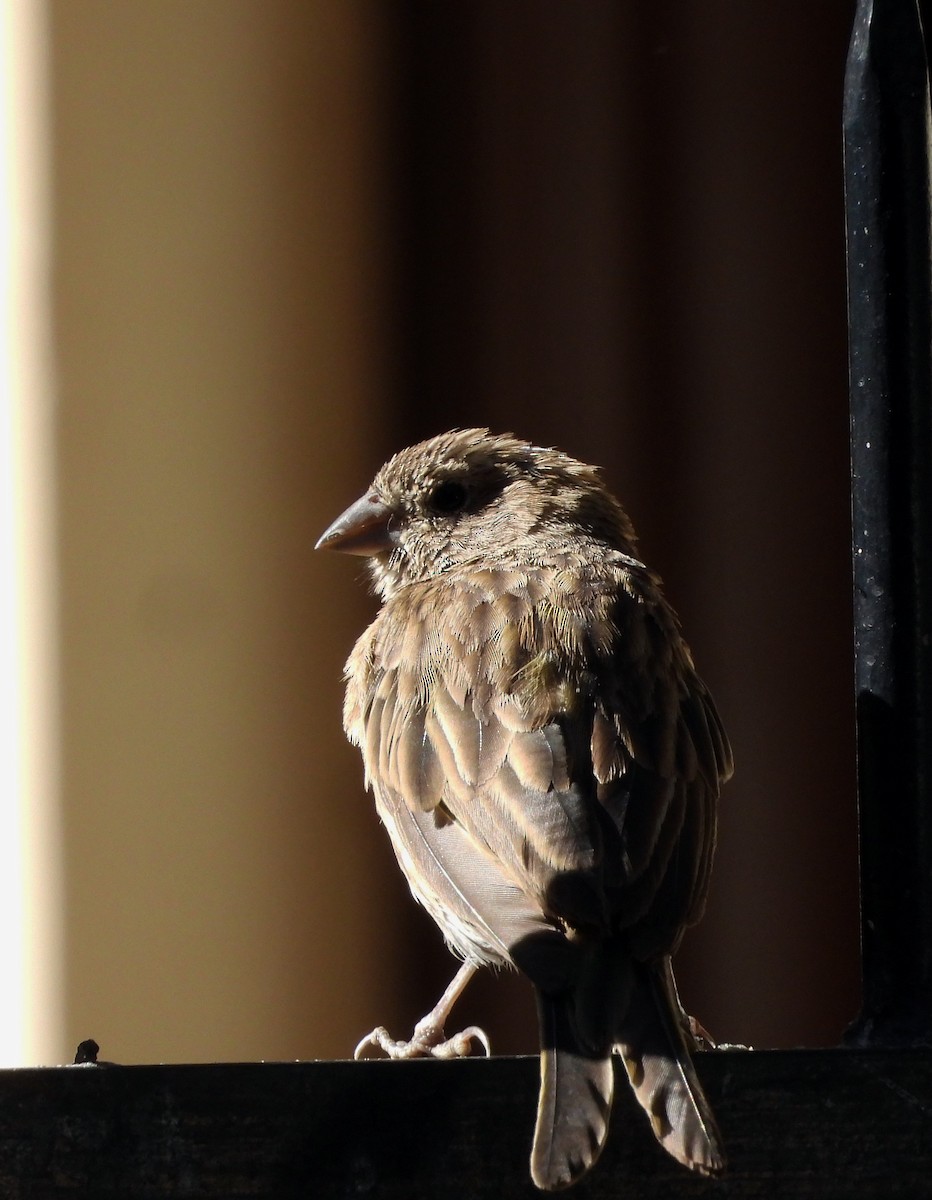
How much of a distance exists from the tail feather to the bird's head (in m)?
1.96

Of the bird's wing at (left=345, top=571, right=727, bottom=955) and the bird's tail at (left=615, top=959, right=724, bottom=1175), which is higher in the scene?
the bird's wing at (left=345, top=571, right=727, bottom=955)

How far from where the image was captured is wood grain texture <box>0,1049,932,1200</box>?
1.40 m

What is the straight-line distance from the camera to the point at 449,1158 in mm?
1432

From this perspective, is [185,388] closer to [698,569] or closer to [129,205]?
[129,205]

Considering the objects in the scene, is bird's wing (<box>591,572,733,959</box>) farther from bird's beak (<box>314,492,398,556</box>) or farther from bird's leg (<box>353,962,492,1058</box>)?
bird's beak (<box>314,492,398,556</box>)

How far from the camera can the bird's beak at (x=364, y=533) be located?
3.73 meters

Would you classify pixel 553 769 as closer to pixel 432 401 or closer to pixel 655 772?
pixel 655 772

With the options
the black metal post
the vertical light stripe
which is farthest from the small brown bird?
the vertical light stripe

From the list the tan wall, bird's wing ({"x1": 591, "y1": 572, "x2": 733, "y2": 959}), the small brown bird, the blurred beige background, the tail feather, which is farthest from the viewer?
the blurred beige background

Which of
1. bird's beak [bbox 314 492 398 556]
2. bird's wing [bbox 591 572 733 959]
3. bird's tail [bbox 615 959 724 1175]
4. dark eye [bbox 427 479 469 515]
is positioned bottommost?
bird's tail [bbox 615 959 724 1175]

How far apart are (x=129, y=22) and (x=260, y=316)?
3.25 feet

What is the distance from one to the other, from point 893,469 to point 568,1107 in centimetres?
76

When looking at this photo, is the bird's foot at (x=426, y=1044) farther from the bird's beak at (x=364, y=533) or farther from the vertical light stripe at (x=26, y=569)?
the vertical light stripe at (x=26, y=569)

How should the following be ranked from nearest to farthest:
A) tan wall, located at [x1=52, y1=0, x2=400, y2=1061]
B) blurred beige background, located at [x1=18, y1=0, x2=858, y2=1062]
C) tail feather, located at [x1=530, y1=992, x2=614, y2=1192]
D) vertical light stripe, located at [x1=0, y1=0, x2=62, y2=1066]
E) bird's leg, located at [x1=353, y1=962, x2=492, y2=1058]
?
1. tail feather, located at [x1=530, y1=992, x2=614, y2=1192]
2. bird's leg, located at [x1=353, y1=962, x2=492, y2=1058]
3. vertical light stripe, located at [x1=0, y1=0, x2=62, y2=1066]
4. tan wall, located at [x1=52, y1=0, x2=400, y2=1061]
5. blurred beige background, located at [x1=18, y1=0, x2=858, y2=1062]
